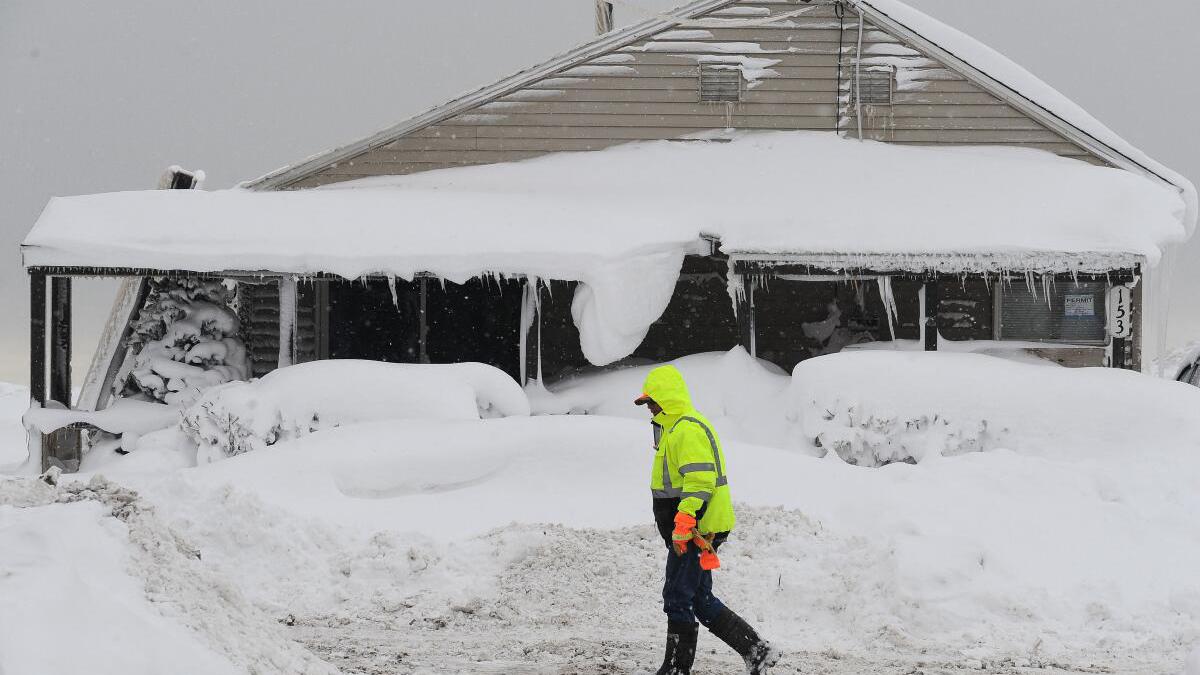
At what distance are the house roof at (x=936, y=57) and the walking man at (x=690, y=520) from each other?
1207 cm

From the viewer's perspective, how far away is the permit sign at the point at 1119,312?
16094 millimetres

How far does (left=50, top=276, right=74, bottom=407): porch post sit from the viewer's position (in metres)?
15.1

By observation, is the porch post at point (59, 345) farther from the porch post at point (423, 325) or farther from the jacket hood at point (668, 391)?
the jacket hood at point (668, 391)

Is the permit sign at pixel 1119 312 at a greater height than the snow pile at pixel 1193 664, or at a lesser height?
greater

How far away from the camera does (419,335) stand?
1741cm

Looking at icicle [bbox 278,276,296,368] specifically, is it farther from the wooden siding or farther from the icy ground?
the icy ground

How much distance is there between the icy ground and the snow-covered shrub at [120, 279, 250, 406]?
1877 millimetres

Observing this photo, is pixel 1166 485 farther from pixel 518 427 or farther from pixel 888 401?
pixel 518 427

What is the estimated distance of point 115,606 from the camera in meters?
4.90

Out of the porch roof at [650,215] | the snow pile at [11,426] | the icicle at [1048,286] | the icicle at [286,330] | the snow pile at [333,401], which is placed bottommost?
the snow pile at [11,426]

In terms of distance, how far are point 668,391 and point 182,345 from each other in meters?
10.7

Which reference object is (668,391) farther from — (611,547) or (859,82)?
(859,82)

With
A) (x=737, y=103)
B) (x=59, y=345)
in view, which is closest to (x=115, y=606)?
(x=59, y=345)

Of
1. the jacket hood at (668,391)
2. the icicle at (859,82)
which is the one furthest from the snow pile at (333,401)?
the icicle at (859,82)
